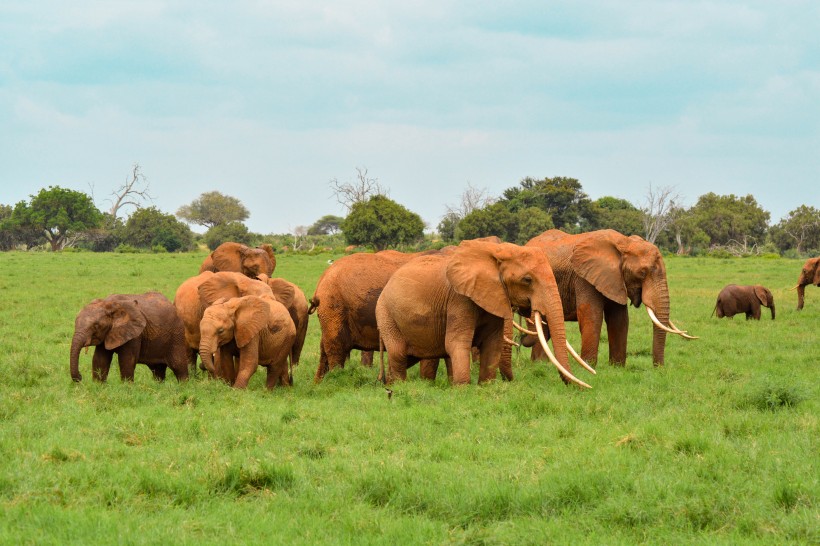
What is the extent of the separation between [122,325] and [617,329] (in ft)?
24.6

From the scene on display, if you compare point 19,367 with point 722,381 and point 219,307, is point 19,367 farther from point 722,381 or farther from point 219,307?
point 722,381

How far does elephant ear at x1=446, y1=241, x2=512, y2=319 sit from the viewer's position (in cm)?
1137

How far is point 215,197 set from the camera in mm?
140250

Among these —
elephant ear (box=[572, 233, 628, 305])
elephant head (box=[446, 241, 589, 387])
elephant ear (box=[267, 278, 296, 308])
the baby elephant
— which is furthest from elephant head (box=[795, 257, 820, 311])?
elephant head (box=[446, 241, 589, 387])

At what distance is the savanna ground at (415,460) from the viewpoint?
260 inches

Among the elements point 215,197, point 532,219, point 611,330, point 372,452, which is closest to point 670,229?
point 532,219

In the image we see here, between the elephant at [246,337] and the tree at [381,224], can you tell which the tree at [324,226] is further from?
the elephant at [246,337]

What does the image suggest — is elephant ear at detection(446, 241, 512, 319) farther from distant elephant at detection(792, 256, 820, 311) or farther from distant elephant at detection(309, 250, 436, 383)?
distant elephant at detection(792, 256, 820, 311)

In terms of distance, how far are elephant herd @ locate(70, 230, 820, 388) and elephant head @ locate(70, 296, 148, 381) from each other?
0.01 m

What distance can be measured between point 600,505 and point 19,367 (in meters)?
10.2

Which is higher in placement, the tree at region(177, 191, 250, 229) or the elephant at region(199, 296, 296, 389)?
the tree at region(177, 191, 250, 229)

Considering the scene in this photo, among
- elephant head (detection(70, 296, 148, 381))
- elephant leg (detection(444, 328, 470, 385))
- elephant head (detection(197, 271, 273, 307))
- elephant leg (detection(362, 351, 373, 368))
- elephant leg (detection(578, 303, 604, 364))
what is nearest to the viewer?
elephant leg (detection(444, 328, 470, 385))

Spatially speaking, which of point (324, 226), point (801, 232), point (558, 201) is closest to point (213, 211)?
point (324, 226)

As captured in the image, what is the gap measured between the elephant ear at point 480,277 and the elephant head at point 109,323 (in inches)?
172
